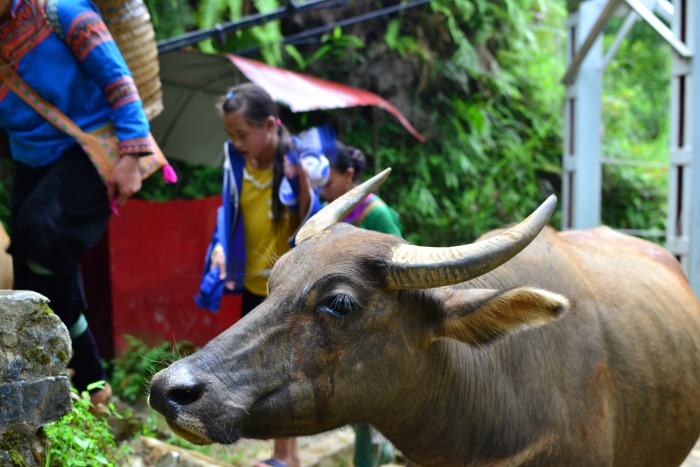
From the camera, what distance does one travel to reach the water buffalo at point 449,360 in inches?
→ 110

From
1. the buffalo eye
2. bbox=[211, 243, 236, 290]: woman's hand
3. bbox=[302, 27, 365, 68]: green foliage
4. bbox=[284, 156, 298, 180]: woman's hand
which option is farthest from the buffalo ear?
bbox=[302, 27, 365, 68]: green foliage

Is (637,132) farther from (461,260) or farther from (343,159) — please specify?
(461,260)

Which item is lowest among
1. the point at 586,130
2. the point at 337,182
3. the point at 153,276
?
the point at 153,276

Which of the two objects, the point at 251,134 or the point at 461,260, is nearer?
the point at 461,260

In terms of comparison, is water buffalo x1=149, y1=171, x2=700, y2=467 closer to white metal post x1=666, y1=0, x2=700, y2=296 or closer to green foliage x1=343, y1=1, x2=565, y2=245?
white metal post x1=666, y1=0, x2=700, y2=296

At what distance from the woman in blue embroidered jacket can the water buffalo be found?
1.26 metres

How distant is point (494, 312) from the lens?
2986mm

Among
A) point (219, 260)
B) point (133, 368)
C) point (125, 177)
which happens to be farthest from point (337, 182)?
point (133, 368)

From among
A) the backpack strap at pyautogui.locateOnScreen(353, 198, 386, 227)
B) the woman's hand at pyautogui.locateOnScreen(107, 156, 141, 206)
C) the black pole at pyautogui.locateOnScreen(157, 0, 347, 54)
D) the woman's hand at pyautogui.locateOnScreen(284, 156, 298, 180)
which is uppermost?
the black pole at pyautogui.locateOnScreen(157, 0, 347, 54)

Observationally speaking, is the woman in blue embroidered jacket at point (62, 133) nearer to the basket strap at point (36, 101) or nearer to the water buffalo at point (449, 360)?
the basket strap at point (36, 101)

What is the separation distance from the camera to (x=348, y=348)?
2.94 meters

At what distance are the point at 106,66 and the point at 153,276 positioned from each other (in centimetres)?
366

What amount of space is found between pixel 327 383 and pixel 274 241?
1967mm

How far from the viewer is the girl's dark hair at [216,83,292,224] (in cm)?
465
